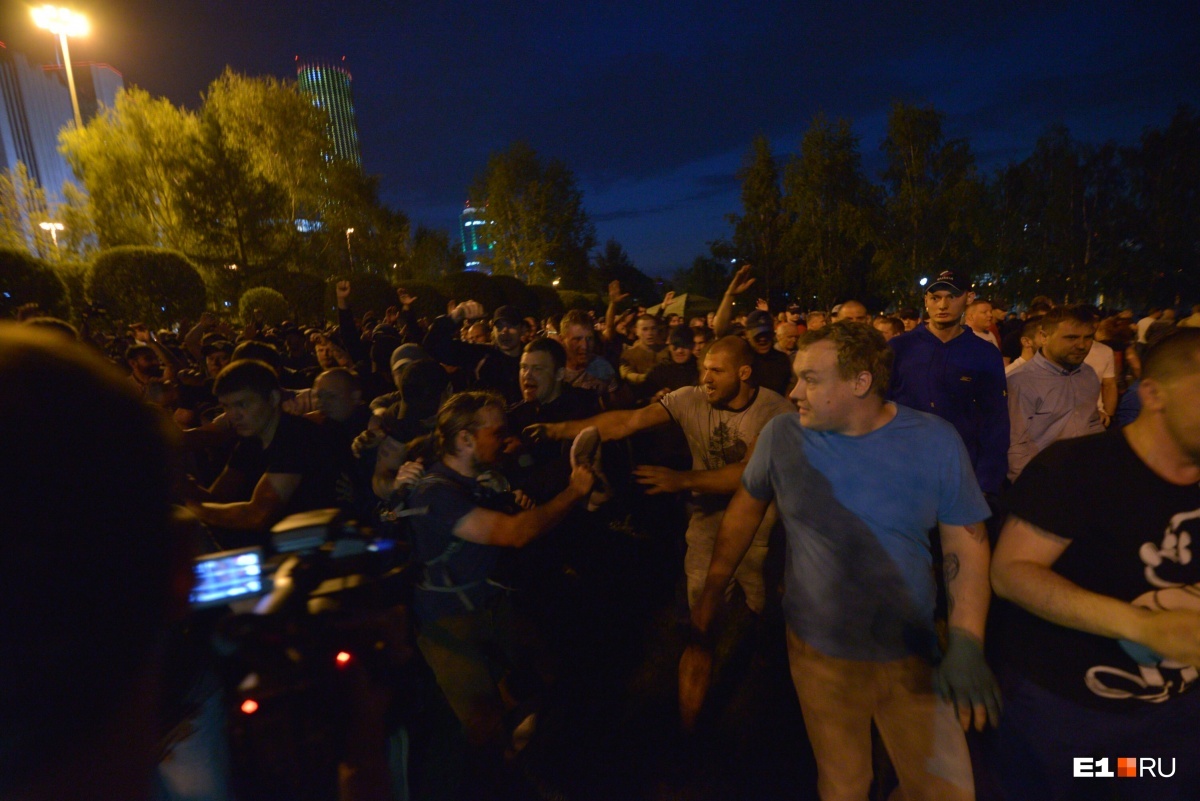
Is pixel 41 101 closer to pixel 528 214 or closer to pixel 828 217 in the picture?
pixel 528 214

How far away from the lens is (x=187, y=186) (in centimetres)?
2680

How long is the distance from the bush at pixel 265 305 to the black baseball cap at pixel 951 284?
2416cm

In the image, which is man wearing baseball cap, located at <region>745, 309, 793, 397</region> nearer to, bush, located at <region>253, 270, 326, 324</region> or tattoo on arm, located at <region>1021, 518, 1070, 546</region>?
tattoo on arm, located at <region>1021, 518, 1070, 546</region>

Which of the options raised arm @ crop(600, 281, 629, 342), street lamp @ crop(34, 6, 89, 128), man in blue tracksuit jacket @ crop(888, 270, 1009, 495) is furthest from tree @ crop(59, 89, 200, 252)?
man in blue tracksuit jacket @ crop(888, 270, 1009, 495)

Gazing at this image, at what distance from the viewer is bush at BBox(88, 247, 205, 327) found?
800 inches

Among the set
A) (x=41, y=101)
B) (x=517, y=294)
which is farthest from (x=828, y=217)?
(x=41, y=101)

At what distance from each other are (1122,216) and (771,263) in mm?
19253

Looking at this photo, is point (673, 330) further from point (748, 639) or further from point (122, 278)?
point (122, 278)

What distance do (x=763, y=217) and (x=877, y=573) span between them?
128ft

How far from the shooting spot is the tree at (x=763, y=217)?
123ft

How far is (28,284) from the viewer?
1822cm

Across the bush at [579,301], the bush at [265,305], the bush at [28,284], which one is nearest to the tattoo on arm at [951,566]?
the bush at [28,284]

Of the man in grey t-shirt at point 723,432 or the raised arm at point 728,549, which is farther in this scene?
the man in grey t-shirt at point 723,432

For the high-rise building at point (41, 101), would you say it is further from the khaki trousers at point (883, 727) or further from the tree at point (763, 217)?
the khaki trousers at point (883, 727)
